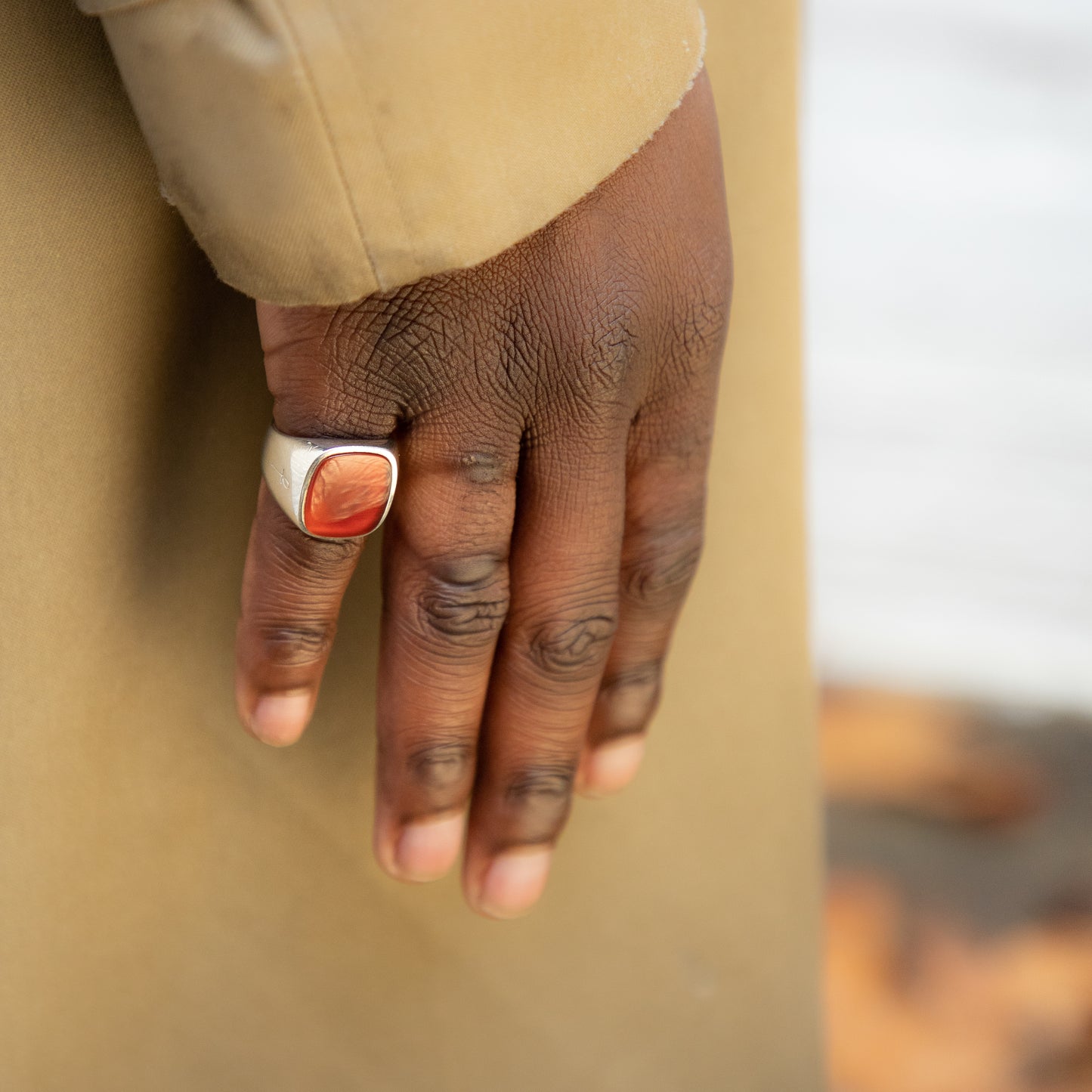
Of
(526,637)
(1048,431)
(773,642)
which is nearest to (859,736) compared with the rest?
(1048,431)

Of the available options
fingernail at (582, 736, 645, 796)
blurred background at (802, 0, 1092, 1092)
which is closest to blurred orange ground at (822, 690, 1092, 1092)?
blurred background at (802, 0, 1092, 1092)

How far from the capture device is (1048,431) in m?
1.85

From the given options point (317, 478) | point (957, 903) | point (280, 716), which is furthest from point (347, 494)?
point (957, 903)

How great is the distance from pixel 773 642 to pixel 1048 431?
135cm

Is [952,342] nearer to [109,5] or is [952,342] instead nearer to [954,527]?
[954,527]

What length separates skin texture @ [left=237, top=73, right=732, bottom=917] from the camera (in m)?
0.42

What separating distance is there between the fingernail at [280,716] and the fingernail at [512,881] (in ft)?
0.45

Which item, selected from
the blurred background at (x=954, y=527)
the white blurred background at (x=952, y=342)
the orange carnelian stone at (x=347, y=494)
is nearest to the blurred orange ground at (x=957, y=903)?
the blurred background at (x=954, y=527)

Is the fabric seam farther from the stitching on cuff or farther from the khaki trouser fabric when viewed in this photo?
the khaki trouser fabric

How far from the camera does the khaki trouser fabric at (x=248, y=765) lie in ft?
1.47

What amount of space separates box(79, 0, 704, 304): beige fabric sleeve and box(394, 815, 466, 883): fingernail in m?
0.27

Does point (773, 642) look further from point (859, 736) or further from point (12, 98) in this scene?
point (859, 736)

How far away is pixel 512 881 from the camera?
55 cm

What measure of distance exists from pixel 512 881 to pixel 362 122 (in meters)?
0.38
